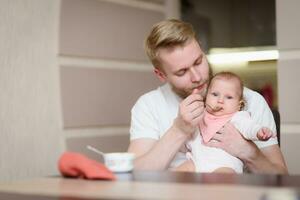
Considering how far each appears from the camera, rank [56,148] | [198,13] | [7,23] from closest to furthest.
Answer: [7,23]
[56,148]
[198,13]

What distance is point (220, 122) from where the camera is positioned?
178cm

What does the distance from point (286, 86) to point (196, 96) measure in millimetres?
875

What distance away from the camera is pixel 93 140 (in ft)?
8.35

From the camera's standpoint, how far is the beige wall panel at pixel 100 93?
7.89 ft

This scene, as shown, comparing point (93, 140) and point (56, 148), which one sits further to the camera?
point (93, 140)

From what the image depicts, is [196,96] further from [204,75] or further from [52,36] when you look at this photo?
[52,36]

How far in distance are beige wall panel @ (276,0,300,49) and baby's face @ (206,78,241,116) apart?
0.85 metres

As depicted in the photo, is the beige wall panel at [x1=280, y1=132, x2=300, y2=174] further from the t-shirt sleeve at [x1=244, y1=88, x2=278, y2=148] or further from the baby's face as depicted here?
the baby's face

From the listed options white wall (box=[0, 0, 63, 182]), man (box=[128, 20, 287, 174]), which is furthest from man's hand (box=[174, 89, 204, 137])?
white wall (box=[0, 0, 63, 182])


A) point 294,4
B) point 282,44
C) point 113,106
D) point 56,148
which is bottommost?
point 56,148

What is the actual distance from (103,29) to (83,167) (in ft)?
4.74

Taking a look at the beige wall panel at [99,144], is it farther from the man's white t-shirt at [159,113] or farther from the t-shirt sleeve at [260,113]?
the t-shirt sleeve at [260,113]

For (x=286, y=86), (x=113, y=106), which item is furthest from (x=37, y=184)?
(x=286, y=86)

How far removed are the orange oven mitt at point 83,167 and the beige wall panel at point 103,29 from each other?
1.13m
